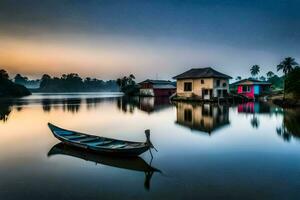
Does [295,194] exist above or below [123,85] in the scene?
below

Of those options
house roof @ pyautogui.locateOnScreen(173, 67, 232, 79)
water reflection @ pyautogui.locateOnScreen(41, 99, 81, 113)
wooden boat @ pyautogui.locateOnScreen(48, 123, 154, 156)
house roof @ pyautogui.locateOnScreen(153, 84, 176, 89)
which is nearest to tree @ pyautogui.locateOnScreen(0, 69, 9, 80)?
water reflection @ pyautogui.locateOnScreen(41, 99, 81, 113)

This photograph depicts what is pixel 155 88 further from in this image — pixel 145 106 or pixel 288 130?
pixel 288 130

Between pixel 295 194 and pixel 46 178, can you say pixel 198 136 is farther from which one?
pixel 46 178

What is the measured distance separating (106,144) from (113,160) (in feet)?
4.11

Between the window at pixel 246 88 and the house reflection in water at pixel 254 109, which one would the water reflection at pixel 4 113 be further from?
the window at pixel 246 88

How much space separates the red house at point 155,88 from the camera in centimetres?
6762

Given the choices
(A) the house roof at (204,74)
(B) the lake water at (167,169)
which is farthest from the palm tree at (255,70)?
(B) the lake water at (167,169)

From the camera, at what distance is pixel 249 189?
291 inches

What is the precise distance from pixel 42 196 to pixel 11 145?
27.3 feet

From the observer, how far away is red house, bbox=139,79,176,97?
67625 mm

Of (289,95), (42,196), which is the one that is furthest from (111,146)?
(289,95)

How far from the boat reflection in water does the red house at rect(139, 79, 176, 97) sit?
55250 millimetres

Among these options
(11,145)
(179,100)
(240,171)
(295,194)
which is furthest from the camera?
(179,100)

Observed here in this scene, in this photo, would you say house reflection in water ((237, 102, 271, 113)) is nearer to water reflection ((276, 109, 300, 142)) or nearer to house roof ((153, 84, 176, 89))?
water reflection ((276, 109, 300, 142))
